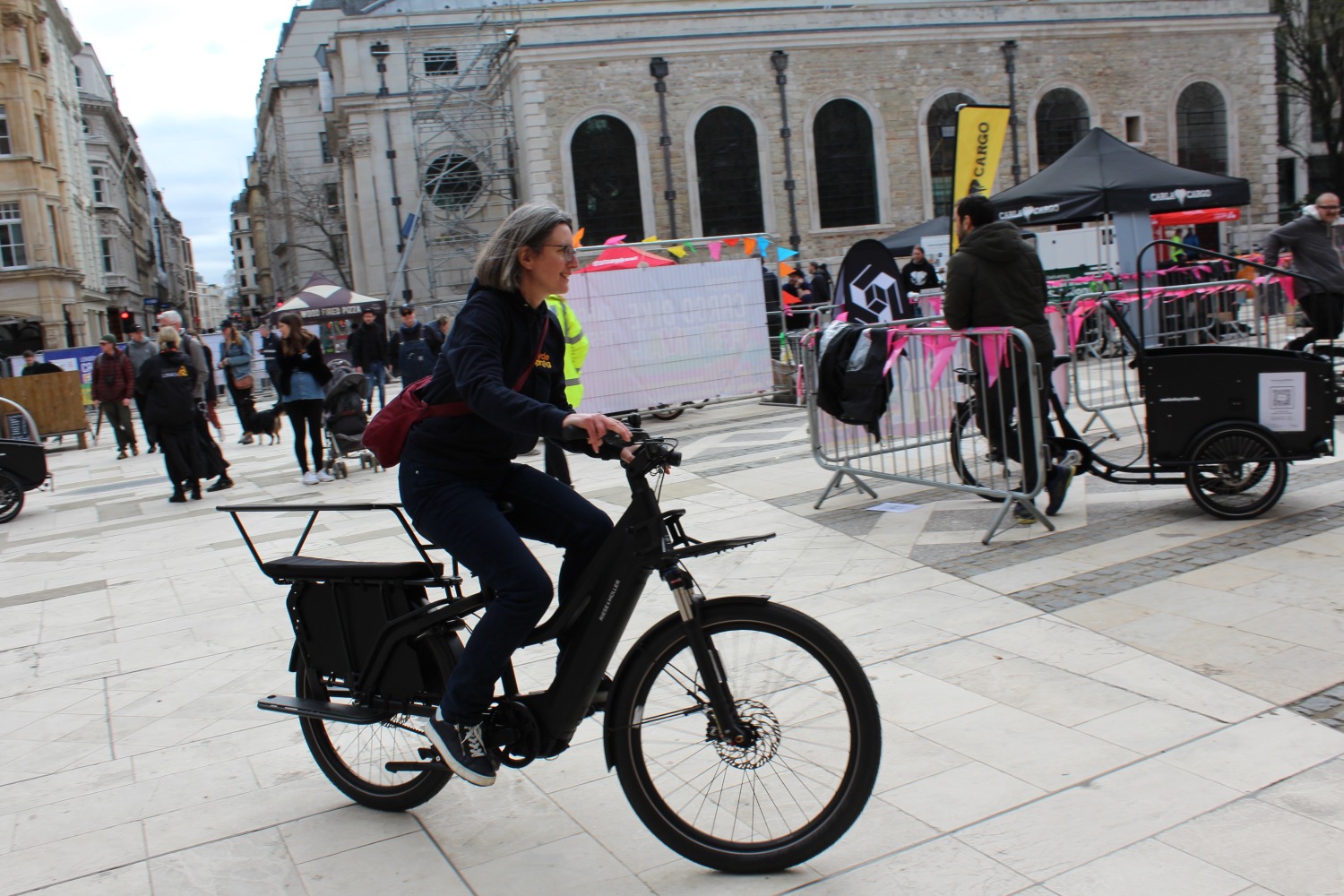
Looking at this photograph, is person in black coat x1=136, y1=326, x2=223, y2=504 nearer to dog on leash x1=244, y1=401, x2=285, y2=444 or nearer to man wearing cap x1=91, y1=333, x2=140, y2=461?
dog on leash x1=244, y1=401, x2=285, y2=444

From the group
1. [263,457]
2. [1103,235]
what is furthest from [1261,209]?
[263,457]

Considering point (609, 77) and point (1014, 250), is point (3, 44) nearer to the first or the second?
point (609, 77)

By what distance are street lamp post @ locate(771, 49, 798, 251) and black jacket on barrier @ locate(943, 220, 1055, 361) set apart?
28.7 metres

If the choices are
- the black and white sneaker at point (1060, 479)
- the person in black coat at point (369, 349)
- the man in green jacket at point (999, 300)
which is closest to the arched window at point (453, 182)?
the person in black coat at point (369, 349)

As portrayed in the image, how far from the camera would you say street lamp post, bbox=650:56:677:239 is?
110 feet

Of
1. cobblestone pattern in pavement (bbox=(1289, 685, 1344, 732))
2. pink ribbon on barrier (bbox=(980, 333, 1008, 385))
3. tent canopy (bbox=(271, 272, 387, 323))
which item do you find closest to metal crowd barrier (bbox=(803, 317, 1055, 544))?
pink ribbon on barrier (bbox=(980, 333, 1008, 385))

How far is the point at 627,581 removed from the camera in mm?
3006

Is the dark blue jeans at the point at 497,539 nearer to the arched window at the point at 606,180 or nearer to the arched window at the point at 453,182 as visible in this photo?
the arched window at the point at 606,180

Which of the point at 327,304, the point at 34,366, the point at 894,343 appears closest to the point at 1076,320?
the point at 894,343

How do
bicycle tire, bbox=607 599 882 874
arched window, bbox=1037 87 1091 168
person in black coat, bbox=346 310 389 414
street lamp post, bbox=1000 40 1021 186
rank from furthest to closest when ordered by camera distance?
arched window, bbox=1037 87 1091 168, street lamp post, bbox=1000 40 1021 186, person in black coat, bbox=346 310 389 414, bicycle tire, bbox=607 599 882 874

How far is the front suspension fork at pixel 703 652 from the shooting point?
2.89m

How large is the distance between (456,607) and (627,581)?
0.58 metres

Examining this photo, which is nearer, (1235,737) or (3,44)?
(1235,737)

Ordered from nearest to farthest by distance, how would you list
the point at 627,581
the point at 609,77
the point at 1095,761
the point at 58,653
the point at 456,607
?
the point at 627,581 < the point at 456,607 < the point at 1095,761 < the point at 58,653 < the point at 609,77
